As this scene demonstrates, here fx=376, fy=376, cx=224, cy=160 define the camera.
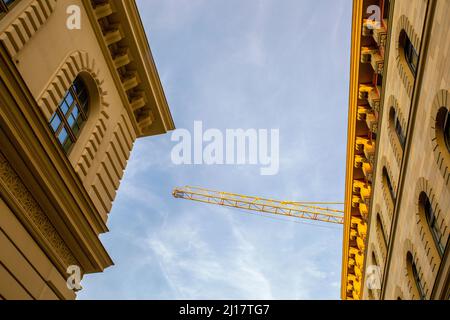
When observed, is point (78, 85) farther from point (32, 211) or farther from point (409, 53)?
point (409, 53)

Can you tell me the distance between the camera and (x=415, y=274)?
17812 millimetres

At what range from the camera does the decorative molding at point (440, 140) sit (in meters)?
12.8

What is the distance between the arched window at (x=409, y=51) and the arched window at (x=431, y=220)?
5.50 metres

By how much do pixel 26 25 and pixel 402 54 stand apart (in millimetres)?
16015

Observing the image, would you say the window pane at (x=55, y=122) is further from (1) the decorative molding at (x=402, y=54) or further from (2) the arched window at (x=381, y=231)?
(2) the arched window at (x=381, y=231)

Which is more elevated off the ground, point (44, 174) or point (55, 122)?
point (55, 122)

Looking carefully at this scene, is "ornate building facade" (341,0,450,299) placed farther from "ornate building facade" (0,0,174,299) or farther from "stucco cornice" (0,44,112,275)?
"stucco cornice" (0,44,112,275)

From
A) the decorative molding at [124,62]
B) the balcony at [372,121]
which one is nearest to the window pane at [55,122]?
the decorative molding at [124,62]

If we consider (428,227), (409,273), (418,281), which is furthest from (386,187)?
(428,227)

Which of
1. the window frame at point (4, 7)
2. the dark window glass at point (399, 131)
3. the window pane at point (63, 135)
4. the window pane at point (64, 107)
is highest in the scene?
the window frame at point (4, 7)

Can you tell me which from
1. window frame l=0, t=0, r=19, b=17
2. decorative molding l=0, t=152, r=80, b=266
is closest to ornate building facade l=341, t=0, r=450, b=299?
decorative molding l=0, t=152, r=80, b=266

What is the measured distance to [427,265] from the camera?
50.3 feet
